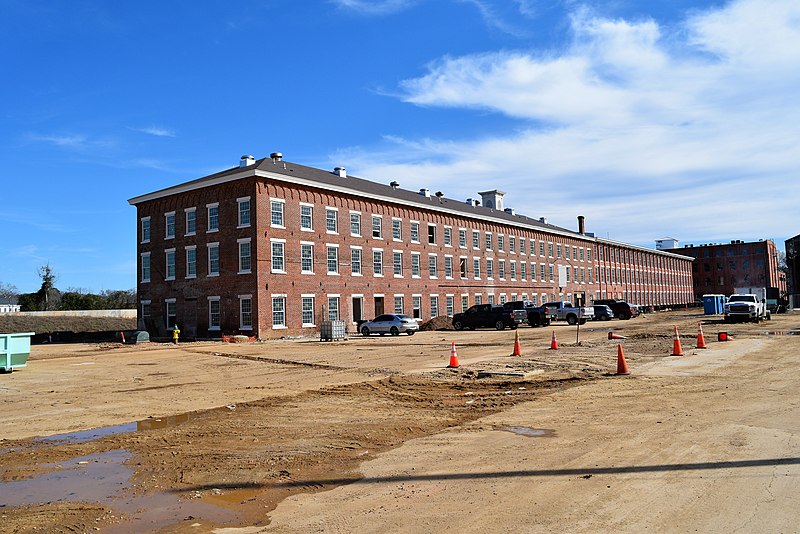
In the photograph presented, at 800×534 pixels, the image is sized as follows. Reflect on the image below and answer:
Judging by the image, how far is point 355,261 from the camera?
48812 mm

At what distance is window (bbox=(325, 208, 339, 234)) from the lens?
4666 centimetres

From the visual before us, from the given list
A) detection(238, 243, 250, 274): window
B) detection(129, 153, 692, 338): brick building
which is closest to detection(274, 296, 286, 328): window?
detection(129, 153, 692, 338): brick building

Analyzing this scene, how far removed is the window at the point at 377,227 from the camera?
51156 millimetres

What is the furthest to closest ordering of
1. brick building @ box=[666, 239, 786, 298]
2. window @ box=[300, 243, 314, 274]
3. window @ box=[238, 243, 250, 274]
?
1. brick building @ box=[666, 239, 786, 298]
2. window @ box=[300, 243, 314, 274]
3. window @ box=[238, 243, 250, 274]

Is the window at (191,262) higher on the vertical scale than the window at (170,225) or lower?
lower

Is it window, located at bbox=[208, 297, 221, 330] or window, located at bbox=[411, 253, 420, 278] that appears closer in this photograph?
window, located at bbox=[208, 297, 221, 330]

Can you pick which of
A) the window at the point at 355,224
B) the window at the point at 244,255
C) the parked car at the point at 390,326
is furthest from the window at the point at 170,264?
the parked car at the point at 390,326

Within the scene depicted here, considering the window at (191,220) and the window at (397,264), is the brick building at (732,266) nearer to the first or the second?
the window at (397,264)

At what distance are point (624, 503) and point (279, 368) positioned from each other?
1705 cm

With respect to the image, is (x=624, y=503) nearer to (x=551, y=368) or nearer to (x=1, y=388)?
(x=551, y=368)

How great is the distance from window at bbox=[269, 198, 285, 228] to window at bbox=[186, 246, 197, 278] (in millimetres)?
7093

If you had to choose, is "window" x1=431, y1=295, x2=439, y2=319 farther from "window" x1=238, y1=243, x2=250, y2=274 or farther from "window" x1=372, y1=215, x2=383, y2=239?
"window" x1=238, y1=243, x2=250, y2=274

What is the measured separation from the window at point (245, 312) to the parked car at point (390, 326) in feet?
25.6

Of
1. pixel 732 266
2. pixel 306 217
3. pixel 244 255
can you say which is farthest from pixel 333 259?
pixel 732 266
